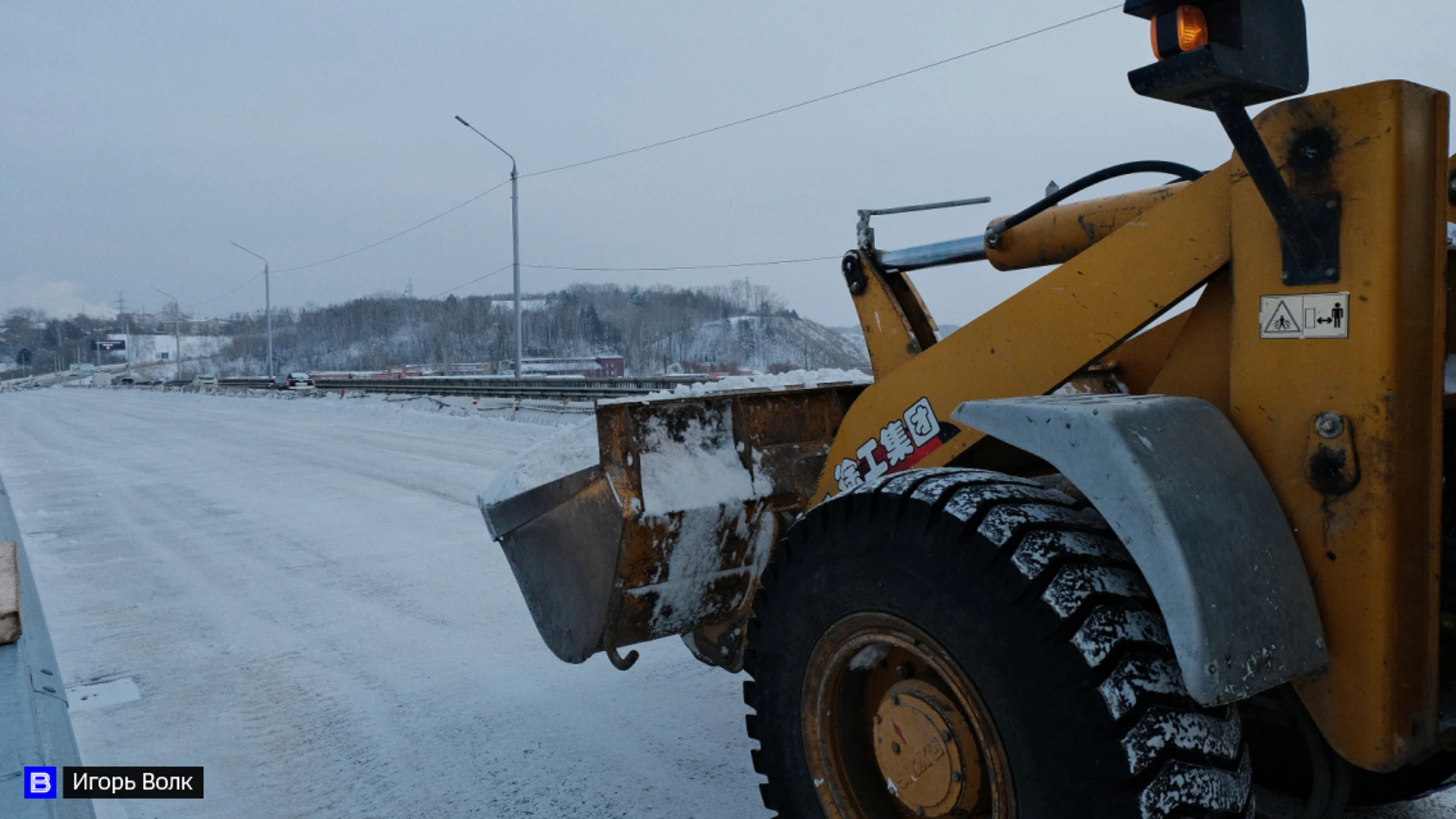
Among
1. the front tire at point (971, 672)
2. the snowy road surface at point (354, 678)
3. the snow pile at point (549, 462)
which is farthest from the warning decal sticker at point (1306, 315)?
the snow pile at point (549, 462)

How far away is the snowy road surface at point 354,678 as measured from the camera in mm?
3145

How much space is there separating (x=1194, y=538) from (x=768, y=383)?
229cm

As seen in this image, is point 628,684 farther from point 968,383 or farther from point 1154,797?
point 1154,797

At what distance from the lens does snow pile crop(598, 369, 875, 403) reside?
351cm

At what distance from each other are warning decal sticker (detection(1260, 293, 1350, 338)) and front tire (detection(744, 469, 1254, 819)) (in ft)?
1.62

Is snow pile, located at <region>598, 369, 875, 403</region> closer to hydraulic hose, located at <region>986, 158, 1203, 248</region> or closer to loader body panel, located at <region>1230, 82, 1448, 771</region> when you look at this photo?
hydraulic hose, located at <region>986, 158, 1203, 248</region>

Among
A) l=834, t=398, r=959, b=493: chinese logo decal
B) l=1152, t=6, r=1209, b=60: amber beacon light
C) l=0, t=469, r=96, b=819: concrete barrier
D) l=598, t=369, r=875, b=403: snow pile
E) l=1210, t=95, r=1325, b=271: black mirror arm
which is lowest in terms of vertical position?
l=0, t=469, r=96, b=819: concrete barrier

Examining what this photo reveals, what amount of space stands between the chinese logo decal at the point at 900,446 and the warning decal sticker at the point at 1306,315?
917mm

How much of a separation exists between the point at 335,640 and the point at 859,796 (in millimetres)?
3374

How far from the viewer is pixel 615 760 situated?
11.0 feet

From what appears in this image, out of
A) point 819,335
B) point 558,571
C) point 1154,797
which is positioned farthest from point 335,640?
point 819,335

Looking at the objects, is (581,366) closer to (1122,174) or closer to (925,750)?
(1122,174)

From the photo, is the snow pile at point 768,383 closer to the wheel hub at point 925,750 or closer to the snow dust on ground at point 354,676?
the snow dust on ground at point 354,676

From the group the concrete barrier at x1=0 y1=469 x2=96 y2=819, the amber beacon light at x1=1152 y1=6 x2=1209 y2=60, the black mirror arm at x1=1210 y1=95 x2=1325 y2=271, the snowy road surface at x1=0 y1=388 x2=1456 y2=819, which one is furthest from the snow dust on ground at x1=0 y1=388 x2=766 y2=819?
the amber beacon light at x1=1152 y1=6 x2=1209 y2=60
